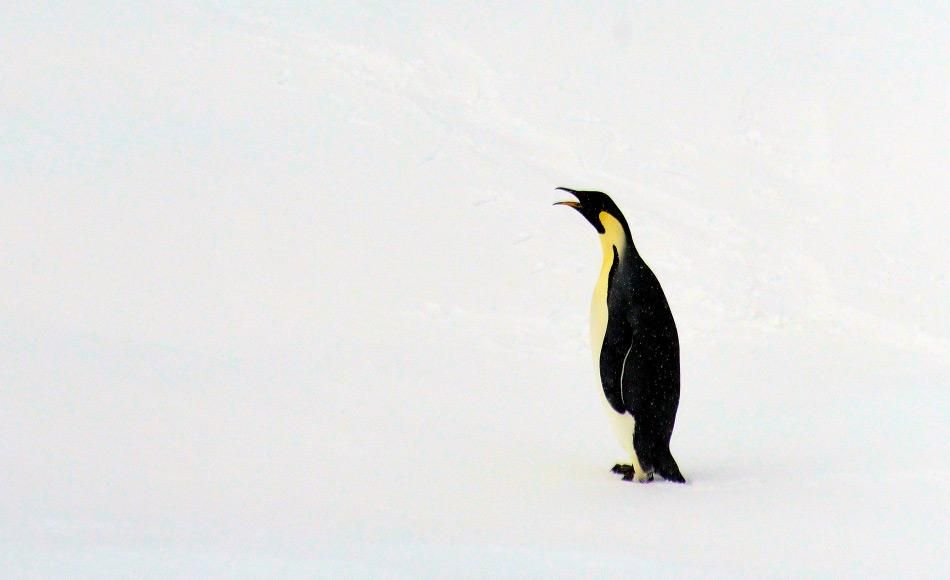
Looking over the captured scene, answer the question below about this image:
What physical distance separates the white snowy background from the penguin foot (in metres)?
0.08

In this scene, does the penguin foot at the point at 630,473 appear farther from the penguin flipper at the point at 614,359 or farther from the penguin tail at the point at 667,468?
the penguin flipper at the point at 614,359

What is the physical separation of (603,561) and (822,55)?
1651 centimetres

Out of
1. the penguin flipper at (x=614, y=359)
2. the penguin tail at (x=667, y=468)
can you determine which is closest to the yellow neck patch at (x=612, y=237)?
the penguin flipper at (x=614, y=359)

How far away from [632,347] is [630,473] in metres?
0.49

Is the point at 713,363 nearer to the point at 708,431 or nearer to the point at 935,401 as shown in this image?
the point at 935,401

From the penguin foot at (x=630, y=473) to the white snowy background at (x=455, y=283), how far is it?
84mm

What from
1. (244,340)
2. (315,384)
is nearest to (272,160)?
(244,340)

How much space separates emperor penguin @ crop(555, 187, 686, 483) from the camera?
440cm

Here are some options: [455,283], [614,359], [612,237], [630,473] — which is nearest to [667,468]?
[630,473]

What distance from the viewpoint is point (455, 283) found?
926cm

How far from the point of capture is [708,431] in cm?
588

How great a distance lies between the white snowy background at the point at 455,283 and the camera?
12.2 ft

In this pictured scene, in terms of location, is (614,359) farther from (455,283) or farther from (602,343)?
(455,283)

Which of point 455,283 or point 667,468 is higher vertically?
point 455,283
